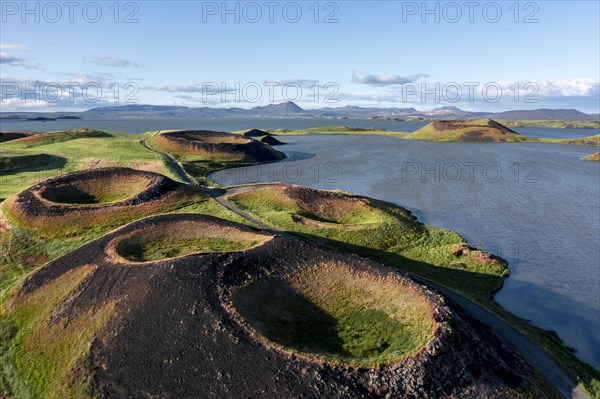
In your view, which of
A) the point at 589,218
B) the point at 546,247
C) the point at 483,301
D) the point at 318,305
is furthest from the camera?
the point at 589,218

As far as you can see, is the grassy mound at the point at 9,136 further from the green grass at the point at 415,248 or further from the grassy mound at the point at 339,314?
the grassy mound at the point at 339,314

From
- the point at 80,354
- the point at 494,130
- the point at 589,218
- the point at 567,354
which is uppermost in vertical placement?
the point at 494,130

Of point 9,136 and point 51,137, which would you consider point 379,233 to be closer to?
point 51,137

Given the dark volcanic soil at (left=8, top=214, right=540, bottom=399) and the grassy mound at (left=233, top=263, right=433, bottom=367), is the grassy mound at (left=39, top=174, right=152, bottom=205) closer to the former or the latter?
the dark volcanic soil at (left=8, top=214, right=540, bottom=399)

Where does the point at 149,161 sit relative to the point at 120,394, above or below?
above

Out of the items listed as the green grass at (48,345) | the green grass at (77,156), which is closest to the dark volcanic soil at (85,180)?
the green grass at (77,156)

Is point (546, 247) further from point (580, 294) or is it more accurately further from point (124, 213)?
point (124, 213)

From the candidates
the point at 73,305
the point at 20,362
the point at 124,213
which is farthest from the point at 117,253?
the point at 124,213
